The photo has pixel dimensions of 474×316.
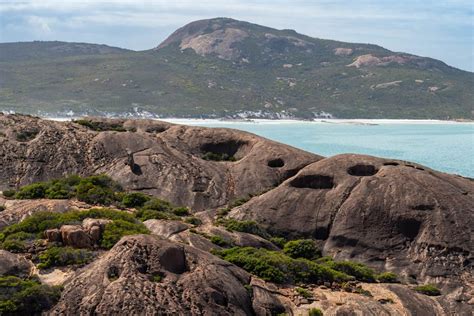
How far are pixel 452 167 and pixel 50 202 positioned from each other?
84.4m

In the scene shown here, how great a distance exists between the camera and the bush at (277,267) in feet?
104

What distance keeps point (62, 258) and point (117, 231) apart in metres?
3.42

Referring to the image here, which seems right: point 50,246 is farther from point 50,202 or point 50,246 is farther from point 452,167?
point 452,167

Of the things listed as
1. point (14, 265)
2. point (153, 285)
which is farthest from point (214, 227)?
point (153, 285)

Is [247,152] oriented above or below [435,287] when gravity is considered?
above

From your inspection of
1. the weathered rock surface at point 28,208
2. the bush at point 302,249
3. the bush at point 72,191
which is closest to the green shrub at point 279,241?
the bush at point 302,249

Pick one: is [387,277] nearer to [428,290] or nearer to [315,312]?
[428,290]

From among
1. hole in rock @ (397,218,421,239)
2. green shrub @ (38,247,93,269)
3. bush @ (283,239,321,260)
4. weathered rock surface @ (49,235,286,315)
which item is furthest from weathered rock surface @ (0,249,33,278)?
hole in rock @ (397,218,421,239)

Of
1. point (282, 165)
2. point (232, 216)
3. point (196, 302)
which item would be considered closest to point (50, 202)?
point (232, 216)

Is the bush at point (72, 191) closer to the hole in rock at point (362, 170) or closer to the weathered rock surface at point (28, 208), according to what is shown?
the weathered rock surface at point (28, 208)

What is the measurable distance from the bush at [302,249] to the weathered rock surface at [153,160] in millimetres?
8553

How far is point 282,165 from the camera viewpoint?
5266 centimetres

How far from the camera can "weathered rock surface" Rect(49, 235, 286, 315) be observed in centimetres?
2512

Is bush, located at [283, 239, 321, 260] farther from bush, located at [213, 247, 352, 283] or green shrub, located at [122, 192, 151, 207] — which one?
green shrub, located at [122, 192, 151, 207]
